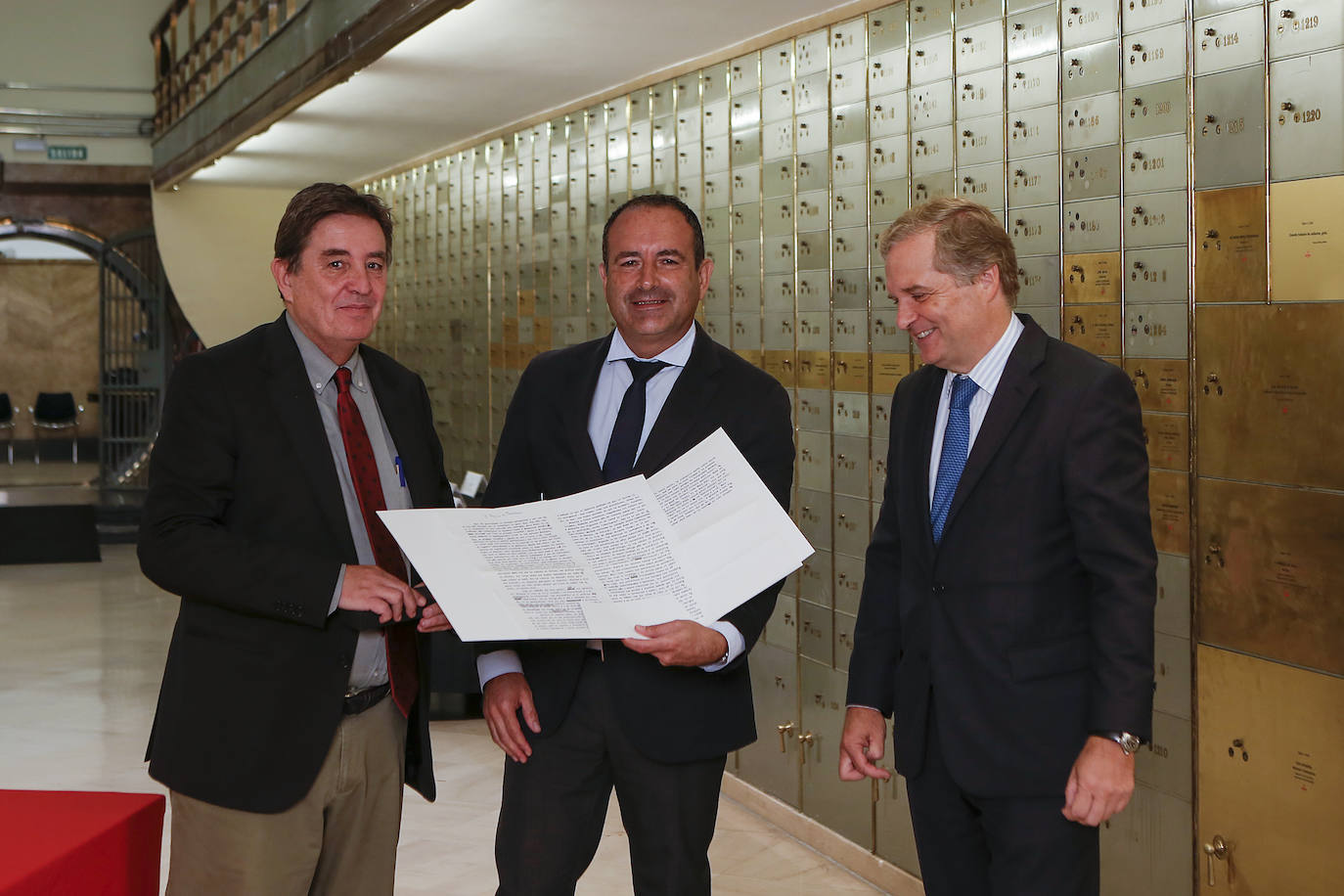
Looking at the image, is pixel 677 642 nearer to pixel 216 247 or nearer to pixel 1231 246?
pixel 1231 246

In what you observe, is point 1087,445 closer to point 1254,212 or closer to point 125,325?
point 1254,212

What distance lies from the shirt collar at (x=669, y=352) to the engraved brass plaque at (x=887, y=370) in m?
1.60

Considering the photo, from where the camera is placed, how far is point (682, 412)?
208 cm

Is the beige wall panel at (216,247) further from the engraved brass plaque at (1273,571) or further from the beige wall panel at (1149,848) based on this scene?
the engraved brass plaque at (1273,571)

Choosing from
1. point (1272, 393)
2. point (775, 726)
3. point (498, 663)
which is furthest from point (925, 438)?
point (775, 726)

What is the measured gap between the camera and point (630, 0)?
3838 mm

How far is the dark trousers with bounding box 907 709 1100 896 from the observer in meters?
1.86

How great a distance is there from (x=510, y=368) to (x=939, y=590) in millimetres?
4816

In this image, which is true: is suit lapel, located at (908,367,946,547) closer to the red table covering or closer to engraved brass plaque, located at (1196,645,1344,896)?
engraved brass plaque, located at (1196,645,1344,896)

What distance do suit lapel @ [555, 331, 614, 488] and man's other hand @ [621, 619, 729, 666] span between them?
327 mm

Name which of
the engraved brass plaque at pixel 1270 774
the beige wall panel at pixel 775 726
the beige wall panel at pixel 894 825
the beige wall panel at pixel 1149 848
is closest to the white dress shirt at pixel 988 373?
the engraved brass plaque at pixel 1270 774

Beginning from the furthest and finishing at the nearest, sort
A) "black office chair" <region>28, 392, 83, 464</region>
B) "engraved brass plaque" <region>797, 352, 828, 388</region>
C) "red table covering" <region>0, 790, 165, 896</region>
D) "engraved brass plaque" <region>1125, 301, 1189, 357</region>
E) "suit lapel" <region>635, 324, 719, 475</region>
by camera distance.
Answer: "black office chair" <region>28, 392, 83, 464</region>, "engraved brass plaque" <region>797, 352, 828, 388</region>, "engraved brass plaque" <region>1125, 301, 1189, 357</region>, "suit lapel" <region>635, 324, 719, 475</region>, "red table covering" <region>0, 790, 165, 896</region>

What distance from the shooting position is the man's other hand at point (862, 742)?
2084 mm

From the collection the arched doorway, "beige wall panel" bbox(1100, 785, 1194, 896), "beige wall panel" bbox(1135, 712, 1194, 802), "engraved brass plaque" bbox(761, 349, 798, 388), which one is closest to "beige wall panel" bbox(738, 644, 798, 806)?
"engraved brass plaque" bbox(761, 349, 798, 388)
